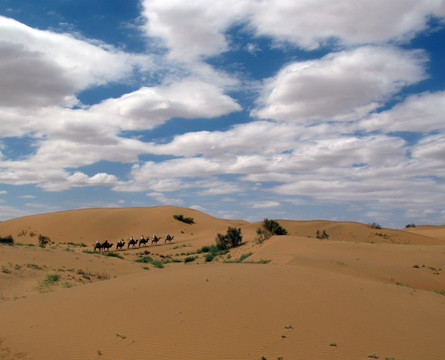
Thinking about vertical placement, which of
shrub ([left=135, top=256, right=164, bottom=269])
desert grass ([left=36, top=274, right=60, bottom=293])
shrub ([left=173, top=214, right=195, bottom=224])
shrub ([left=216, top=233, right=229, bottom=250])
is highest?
shrub ([left=173, top=214, right=195, bottom=224])

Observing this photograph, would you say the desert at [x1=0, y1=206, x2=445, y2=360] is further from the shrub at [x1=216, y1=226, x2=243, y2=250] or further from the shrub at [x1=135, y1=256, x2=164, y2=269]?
the shrub at [x1=216, y1=226, x2=243, y2=250]

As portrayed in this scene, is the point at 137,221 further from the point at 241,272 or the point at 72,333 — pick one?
the point at 72,333

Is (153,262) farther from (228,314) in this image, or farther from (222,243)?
(228,314)

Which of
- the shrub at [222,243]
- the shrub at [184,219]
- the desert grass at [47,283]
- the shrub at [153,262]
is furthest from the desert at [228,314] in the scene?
the shrub at [184,219]

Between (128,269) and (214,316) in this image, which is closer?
(214,316)

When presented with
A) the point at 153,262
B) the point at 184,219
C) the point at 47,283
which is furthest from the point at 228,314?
the point at 184,219

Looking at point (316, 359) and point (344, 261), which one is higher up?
point (344, 261)

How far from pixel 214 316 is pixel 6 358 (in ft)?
13.7

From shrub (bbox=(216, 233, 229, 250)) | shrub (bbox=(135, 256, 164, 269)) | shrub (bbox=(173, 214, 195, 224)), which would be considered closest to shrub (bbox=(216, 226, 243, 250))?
shrub (bbox=(216, 233, 229, 250))

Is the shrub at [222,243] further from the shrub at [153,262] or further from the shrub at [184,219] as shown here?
the shrub at [184,219]

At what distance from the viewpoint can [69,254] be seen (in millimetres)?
23734

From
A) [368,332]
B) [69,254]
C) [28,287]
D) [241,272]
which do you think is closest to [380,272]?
[241,272]

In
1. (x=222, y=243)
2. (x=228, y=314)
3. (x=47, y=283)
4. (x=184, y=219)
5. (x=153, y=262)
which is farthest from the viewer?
(x=184, y=219)

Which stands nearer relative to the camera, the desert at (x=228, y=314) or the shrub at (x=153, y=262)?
the desert at (x=228, y=314)
